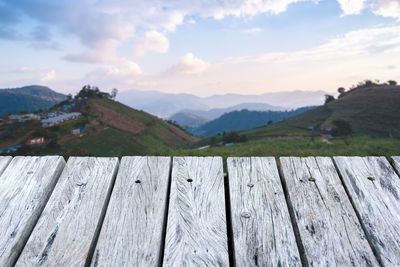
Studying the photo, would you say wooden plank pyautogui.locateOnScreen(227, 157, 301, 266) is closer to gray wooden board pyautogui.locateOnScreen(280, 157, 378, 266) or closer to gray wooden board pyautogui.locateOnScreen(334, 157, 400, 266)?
gray wooden board pyautogui.locateOnScreen(280, 157, 378, 266)

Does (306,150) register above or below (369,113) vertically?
above

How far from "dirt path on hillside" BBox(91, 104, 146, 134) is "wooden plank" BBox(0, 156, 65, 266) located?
295 feet

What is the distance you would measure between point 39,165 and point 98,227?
Result: 88cm

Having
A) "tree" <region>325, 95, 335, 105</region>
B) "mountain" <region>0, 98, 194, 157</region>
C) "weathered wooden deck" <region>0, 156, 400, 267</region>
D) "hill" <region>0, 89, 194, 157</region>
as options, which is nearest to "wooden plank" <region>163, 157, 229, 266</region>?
"weathered wooden deck" <region>0, 156, 400, 267</region>

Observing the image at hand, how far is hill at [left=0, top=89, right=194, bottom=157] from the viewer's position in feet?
209

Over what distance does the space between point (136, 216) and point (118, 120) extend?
325 feet

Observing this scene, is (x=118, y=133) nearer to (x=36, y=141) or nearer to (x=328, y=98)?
(x=36, y=141)

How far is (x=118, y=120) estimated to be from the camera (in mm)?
95062

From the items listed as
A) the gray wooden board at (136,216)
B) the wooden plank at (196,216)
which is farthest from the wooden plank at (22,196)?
the wooden plank at (196,216)

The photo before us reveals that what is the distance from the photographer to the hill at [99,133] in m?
63.6

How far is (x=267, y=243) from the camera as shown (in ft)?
4.81

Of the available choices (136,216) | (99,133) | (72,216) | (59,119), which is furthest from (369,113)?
(59,119)

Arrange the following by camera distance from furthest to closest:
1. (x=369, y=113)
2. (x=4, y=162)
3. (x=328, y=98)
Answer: (x=328, y=98) → (x=369, y=113) → (x=4, y=162)

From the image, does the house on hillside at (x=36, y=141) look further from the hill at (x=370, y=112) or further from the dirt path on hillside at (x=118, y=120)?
the hill at (x=370, y=112)
